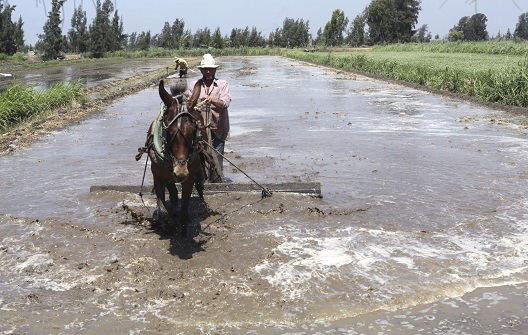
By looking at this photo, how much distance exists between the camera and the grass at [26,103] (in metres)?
16.5

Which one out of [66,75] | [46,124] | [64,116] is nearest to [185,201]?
[46,124]

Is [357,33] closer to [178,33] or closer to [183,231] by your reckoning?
[178,33]

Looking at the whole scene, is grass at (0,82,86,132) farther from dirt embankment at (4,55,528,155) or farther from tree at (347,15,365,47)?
tree at (347,15,365,47)

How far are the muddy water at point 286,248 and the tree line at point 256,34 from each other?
5461 cm

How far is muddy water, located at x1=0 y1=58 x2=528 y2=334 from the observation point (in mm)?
4590

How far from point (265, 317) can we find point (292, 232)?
2.14 metres

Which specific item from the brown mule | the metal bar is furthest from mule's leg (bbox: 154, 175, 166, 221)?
the metal bar

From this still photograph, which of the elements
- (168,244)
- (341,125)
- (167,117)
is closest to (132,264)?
(168,244)

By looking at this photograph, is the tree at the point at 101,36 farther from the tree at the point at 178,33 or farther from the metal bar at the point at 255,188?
the metal bar at the point at 255,188

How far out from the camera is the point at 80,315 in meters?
4.61

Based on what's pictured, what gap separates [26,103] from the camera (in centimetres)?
1788

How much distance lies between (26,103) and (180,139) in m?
14.4

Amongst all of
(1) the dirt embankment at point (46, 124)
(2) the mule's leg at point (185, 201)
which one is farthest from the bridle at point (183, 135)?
(1) the dirt embankment at point (46, 124)

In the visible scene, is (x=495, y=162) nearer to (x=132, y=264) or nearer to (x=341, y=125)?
(x=341, y=125)
